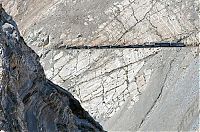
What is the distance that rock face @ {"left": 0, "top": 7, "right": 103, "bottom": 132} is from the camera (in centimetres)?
500

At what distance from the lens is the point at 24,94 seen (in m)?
5.30

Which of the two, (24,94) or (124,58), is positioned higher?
(24,94)

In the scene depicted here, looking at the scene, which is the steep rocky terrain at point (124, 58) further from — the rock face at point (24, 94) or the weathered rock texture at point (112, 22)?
the rock face at point (24, 94)

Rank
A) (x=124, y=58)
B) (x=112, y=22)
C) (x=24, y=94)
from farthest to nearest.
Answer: (x=112, y=22) → (x=124, y=58) → (x=24, y=94)

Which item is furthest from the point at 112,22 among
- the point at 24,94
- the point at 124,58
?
the point at 24,94

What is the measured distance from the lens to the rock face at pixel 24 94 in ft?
16.4

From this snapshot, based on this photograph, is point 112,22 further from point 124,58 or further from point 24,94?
point 24,94

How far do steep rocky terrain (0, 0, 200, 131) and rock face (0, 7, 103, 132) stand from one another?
999 cm

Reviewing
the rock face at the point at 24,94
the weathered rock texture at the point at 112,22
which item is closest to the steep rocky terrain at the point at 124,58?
the weathered rock texture at the point at 112,22

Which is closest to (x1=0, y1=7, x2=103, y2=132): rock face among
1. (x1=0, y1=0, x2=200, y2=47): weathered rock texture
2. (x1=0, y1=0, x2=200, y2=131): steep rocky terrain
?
(x1=0, y1=0, x2=200, y2=131): steep rocky terrain

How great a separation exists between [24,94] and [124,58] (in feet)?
49.3

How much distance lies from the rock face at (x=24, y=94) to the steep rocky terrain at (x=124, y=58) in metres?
9.99

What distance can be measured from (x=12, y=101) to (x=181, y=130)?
36.4 feet

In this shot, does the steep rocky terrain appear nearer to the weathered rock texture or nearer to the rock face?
the weathered rock texture
